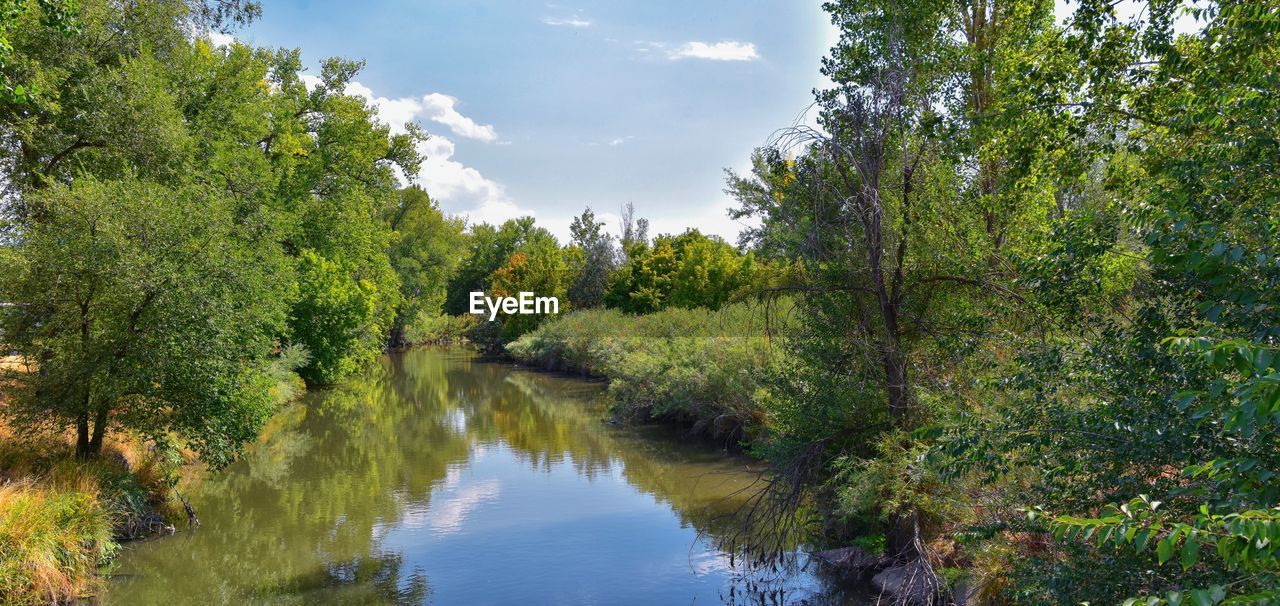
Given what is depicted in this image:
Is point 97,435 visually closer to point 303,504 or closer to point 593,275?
point 303,504

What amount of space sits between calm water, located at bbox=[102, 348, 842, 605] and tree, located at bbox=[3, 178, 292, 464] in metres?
2.23

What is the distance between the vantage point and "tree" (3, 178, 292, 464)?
11727mm

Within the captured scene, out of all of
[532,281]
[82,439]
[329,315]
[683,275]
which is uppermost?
[532,281]

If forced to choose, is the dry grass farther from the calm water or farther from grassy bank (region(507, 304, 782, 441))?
grassy bank (region(507, 304, 782, 441))

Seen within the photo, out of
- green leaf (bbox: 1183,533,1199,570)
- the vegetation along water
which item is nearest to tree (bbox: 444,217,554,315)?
the vegetation along water

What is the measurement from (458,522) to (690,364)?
9.53 metres

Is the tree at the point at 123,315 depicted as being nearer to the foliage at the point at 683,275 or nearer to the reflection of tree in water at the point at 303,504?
the reflection of tree in water at the point at 303,504

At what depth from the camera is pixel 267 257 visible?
54.0ft

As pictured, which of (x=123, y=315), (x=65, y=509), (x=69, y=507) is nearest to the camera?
(x=65, y=509)

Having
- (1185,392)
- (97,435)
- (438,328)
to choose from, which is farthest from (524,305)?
(1185,392)

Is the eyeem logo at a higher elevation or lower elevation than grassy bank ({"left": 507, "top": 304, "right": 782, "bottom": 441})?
higher

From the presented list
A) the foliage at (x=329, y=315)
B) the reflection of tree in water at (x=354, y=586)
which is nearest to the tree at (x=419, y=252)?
the foliage at (x=329, y=315)

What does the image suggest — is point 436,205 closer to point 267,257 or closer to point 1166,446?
point 267,257

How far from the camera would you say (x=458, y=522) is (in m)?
14.2
